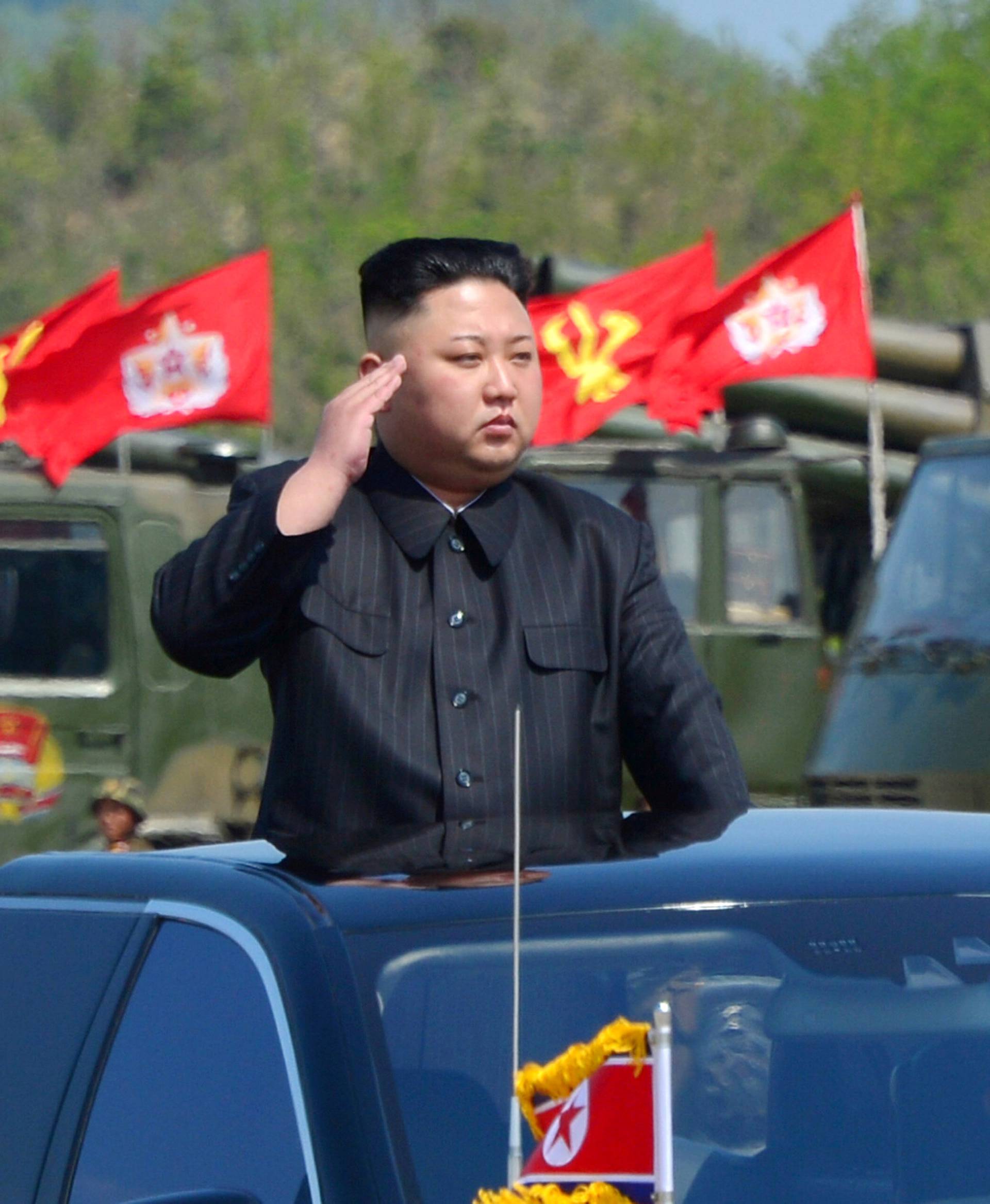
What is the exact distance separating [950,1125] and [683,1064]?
298 millimetres

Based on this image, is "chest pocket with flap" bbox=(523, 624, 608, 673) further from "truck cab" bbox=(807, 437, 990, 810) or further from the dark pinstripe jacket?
"truck cab" bbox=(807, 437, 990, 810)

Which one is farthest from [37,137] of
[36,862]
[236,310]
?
[36,862]

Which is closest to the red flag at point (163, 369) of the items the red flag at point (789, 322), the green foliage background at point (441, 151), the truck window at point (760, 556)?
the red flag at point (789, 322)

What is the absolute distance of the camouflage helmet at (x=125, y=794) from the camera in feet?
34.8

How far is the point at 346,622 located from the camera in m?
3.36

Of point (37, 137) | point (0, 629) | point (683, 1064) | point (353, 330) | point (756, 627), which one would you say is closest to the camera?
point (683, 1064)

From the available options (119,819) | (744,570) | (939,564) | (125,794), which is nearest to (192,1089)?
(939,564)

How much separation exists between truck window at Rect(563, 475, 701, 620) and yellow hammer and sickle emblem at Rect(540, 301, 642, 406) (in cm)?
145

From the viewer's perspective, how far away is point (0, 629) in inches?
444

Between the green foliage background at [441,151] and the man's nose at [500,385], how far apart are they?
37.1 metres

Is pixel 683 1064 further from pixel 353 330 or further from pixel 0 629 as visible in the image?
pixel 353 330

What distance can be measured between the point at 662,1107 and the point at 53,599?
946 cm

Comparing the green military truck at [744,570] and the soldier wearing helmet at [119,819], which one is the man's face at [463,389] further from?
the green military truck at [744,570]

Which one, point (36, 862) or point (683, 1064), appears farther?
point (36, 862)
